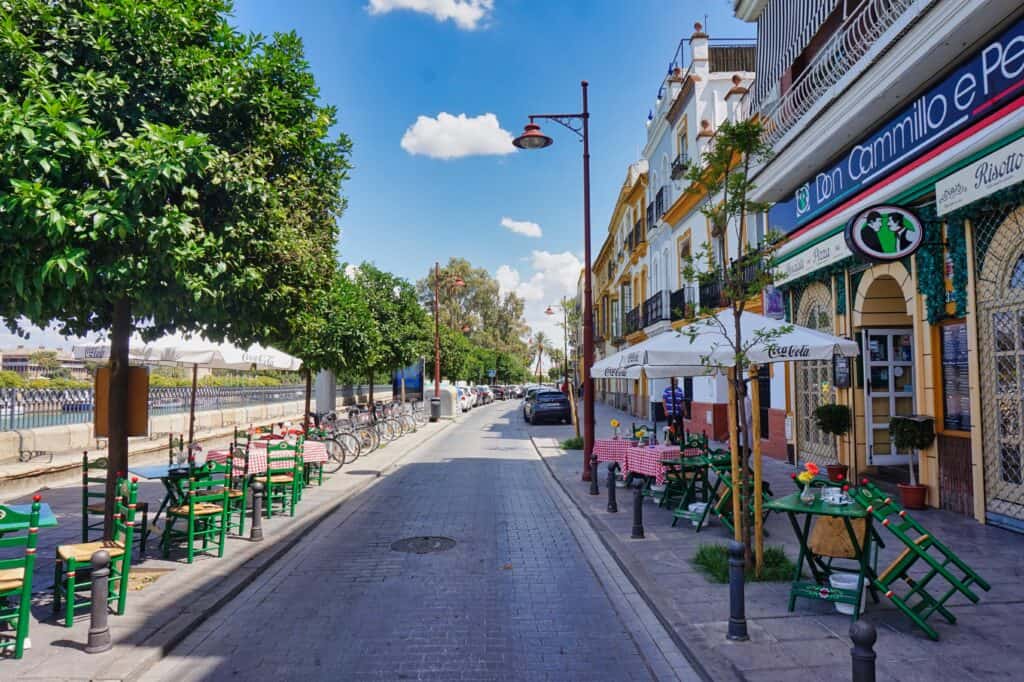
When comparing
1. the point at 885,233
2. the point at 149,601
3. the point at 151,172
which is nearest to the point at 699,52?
the point at 885,233

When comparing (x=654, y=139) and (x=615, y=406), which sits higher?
(x=654, y=139)

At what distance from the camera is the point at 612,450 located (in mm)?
11109

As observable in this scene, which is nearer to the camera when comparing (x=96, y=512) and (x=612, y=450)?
(x=96, y=512)

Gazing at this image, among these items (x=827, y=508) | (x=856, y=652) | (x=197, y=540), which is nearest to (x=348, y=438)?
(x=197, y=540)

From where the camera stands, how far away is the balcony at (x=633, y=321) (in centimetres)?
3073

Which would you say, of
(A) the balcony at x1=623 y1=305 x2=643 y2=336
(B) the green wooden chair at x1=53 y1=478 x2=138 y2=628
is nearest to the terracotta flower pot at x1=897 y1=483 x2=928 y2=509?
(B) the green wooden chair at x1=53 y1=478 x2=138 y2=628

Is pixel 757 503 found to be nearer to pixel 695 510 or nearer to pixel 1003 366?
pixel 695 510

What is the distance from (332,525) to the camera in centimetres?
931

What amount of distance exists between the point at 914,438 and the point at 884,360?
268cm

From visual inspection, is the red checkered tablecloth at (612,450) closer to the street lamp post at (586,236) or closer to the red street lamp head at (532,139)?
the street lamp post at (586,236)

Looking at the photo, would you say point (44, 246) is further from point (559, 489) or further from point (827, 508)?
point (559, 489)

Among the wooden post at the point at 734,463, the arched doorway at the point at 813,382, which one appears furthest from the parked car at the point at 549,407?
the wooden post at the point at 734,463

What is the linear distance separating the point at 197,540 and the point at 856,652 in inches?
280

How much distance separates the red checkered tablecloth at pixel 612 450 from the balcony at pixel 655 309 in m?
14.4
